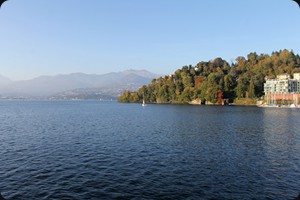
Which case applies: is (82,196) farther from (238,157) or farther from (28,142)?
(28,142)

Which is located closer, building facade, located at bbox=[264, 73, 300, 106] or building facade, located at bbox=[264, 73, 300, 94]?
building facade, located at bbox=[264, 73, 300, 106]

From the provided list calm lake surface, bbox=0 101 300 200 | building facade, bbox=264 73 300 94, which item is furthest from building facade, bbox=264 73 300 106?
calm lake surface, bbox=0 101 300 200

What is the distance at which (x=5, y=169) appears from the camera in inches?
1164

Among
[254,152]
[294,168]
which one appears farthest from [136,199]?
[254,152]

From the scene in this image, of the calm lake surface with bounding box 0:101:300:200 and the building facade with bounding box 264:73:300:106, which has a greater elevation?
the building facade with bounding box 264:73:300:106

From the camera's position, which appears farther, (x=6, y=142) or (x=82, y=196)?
(x=6, y=142)

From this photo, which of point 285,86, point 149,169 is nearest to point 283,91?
point 285,86

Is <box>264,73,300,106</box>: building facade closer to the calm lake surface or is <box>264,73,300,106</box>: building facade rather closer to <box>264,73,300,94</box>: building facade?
<box>264,73,300,94</box>: building facade

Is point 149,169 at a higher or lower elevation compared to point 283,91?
lower

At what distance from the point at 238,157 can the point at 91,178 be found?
21.2 m

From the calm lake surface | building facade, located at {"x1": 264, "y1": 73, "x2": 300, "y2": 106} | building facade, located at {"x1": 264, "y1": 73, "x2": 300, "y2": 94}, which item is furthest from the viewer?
building facade, located at {"x1": 264, "y1": 73, "x2": 300, "y2": 94}

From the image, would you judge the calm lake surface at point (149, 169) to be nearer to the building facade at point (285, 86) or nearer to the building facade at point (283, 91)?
the building facade at point (283, 91)

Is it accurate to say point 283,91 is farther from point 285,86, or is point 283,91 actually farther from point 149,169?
point 149,169

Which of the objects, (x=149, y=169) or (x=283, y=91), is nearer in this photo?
(x=149, y=169)
